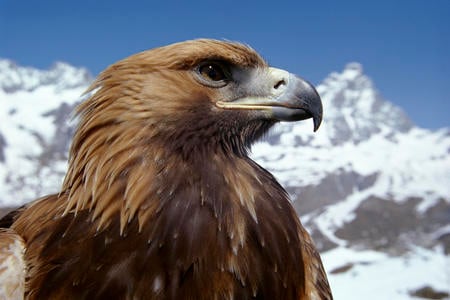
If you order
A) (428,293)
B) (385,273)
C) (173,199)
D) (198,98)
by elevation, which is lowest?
(173,199)

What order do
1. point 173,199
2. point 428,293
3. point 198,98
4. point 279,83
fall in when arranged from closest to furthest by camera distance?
1. point 173,199
2. point 198,98
3. point 279,83
4. point 428,293

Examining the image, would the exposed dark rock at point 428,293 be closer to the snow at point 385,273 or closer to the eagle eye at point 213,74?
the snow at point 385,273

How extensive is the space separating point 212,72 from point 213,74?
16mm

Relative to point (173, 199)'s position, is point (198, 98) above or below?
above

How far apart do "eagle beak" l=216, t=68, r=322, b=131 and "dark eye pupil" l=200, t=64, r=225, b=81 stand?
0.54 feet

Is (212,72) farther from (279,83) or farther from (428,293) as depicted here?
(428,293)

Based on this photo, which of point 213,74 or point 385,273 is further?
point 385,273

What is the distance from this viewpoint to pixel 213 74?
3082 millimetres

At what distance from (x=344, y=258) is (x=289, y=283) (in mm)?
133500

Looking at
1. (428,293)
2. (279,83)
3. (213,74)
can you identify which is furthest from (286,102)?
(428,293)

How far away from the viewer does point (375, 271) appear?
115 meters

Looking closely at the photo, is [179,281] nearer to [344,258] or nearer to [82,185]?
[82,185]

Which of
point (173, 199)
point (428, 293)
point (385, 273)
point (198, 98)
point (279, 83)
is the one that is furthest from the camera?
point (385, 273)

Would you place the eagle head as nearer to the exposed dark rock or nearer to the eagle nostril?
the eagle nostril
